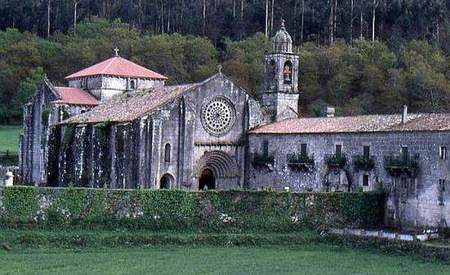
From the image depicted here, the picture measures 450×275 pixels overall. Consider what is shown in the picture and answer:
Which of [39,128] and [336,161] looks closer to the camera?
[336,161]

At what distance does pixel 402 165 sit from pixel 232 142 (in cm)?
1526

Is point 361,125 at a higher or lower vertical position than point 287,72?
lower

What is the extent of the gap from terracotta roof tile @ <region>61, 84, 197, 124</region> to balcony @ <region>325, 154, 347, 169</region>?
10478mm

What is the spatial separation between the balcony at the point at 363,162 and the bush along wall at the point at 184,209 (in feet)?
8.16

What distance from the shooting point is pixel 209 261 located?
37.7 metres

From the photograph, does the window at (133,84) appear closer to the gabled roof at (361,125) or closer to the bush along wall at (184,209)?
the gabled roof at (361,125)

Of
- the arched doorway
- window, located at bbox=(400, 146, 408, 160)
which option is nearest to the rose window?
the arched doorway

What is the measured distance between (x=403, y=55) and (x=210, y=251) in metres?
53.2

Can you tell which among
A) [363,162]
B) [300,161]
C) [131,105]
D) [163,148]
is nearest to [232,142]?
[163,148]

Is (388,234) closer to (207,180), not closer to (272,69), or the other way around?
(207,180)

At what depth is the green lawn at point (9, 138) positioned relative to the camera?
86.1m

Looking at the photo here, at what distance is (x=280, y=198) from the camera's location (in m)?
47.1

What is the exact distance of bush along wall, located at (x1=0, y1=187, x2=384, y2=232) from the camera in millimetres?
43750

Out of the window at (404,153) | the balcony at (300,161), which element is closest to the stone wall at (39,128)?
the balcony at (300,161)
